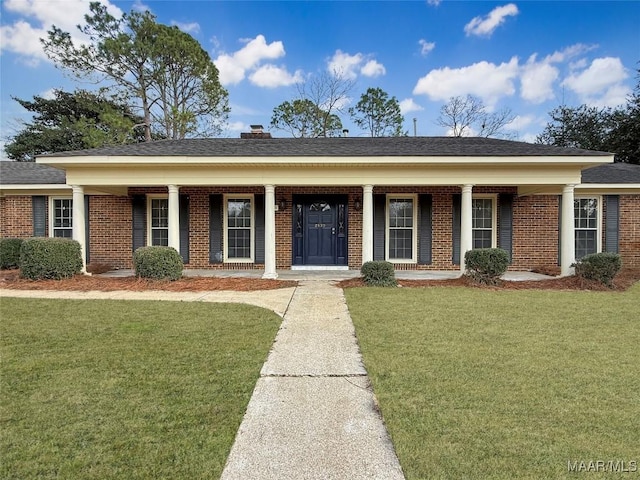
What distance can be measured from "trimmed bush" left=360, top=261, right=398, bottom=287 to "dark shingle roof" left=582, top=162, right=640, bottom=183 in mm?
6853

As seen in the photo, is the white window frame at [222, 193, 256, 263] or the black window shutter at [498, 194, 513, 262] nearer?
the black window shutter at [498, 194, 513, 262]

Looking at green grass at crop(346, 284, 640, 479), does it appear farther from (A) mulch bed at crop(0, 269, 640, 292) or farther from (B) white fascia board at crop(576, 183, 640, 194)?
(B) white fascia board at crop(576, 183, 640, 194)

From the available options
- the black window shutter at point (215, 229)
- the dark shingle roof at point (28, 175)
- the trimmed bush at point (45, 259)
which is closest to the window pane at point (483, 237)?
the black window shutter at point (215, 229)

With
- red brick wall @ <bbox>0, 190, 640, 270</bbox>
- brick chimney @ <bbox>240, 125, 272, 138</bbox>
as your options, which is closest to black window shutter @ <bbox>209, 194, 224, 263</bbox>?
red brick wall @ <bbox>0, 190, 640, 270</bbox>

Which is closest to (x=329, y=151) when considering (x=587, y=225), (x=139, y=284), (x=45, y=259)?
(x=139, y=284)

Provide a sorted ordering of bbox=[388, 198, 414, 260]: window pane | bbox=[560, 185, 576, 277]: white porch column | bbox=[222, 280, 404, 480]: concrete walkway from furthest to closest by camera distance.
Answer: bbox=[388, 198, 414, 260]: window pane
bbox=[560, 185, 576, 277]: white porch column
bbox=[222, 280, 404, 480]: concrete walkway

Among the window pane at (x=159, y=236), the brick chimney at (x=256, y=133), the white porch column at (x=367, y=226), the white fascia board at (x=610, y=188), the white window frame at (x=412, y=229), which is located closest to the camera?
the white porch column at (x=367, y=226)

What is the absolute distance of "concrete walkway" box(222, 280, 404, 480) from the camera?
79.4 inches

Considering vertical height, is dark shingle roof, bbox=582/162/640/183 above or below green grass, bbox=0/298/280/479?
above

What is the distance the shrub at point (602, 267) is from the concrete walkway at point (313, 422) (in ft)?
22.2

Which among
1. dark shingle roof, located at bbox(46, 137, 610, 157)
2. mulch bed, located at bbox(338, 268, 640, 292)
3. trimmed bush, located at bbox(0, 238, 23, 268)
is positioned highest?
dark shingle roof, located at bbox(46, 137, 610, 157)

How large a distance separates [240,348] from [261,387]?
100 cm

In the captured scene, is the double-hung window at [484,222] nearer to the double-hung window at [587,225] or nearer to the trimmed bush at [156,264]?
the double-hung window at [587,225]

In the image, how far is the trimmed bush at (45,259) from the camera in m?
8.28
